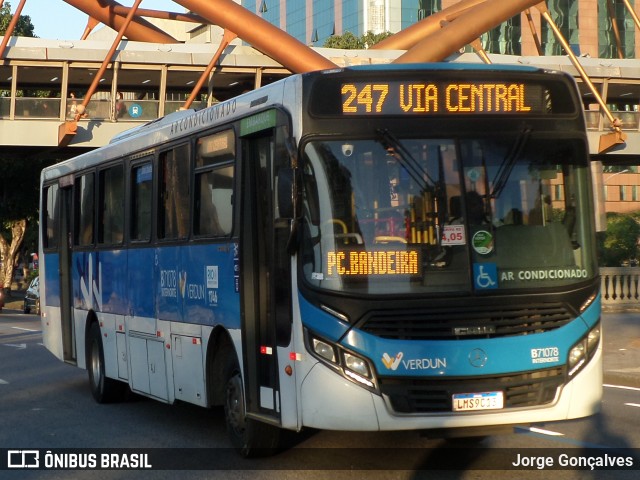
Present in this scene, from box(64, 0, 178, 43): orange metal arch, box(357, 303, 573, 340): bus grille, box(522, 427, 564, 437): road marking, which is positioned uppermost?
box(64, 0, 178, 43): orange metal arch

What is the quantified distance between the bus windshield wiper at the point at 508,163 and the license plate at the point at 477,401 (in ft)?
4.86

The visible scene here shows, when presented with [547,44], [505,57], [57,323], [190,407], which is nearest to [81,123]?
[505,57]

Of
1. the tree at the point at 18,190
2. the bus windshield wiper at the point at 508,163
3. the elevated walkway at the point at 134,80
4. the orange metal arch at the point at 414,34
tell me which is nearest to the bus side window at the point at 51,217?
the bus windshield wiper at the point at 508,163

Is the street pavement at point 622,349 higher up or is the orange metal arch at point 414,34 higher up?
the orange metal arch at point 414,34

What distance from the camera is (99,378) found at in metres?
15.3

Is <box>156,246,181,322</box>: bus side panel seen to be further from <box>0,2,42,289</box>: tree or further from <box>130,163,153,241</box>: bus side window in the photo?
<box>0,2,42,289</box>: tree

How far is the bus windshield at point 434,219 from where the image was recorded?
9023 millimetres

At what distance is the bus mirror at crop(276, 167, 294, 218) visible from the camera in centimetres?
910

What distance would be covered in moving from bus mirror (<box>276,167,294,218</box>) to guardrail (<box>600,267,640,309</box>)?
25.8m

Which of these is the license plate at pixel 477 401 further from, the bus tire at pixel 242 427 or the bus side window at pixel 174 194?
the bus side window at pixel 174 194

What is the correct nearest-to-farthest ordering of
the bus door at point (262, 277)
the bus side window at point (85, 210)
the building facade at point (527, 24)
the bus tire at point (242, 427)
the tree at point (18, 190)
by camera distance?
the bus door at point (262, 277), the bus tire at point (242, 427), the bus side window at point (85, 210), the tree at point (18, 190), the building facade at point (527, 24)

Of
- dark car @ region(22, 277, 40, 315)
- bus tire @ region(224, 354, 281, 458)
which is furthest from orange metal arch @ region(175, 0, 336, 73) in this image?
bus tire @ region(224, 354, 281, 458)

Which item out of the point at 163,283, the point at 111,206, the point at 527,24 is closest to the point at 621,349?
the point at 111,206

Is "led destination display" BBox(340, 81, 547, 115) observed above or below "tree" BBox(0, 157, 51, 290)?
below
